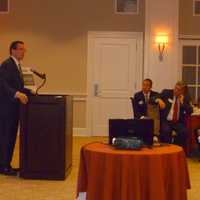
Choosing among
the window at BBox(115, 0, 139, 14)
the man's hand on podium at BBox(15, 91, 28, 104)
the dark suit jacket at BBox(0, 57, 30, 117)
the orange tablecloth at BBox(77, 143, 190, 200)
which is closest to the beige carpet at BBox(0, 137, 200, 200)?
the dark suit jacket at BBox(0, 57, 30, 117)

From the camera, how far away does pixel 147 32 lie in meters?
9.95

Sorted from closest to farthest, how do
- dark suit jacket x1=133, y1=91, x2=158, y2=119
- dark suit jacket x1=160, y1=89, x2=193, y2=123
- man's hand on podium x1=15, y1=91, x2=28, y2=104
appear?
1. man's hand on podium x1=15, y1=91, x2=28, y2=104
2. dark suit jacket x1=160, y1=89, x2=193, y2=123
3. dark suit jacket x1=133, y1=91, x2=158, y2=119

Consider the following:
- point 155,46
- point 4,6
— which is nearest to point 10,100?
point 155,46

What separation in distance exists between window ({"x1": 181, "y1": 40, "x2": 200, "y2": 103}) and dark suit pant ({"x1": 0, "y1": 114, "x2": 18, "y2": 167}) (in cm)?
509

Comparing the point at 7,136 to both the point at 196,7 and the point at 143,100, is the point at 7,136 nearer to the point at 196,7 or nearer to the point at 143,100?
the point at 143,100

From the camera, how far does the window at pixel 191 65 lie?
1023cm

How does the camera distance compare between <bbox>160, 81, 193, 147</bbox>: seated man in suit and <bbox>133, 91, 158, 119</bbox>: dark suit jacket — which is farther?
<bbox>133, 91, 158, 119</bbox>: dark suit jacket

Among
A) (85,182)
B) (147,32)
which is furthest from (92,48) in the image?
(85,182)

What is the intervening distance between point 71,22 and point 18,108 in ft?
14.7

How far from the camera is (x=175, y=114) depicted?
781 centimetres

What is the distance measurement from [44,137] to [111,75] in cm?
464

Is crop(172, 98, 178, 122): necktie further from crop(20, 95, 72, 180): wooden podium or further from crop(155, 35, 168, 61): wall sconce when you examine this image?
crop(20, 95, 72, 180): wooden podium

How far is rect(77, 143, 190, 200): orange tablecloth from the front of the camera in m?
3.95

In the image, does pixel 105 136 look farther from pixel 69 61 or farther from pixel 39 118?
pixel 39 118
